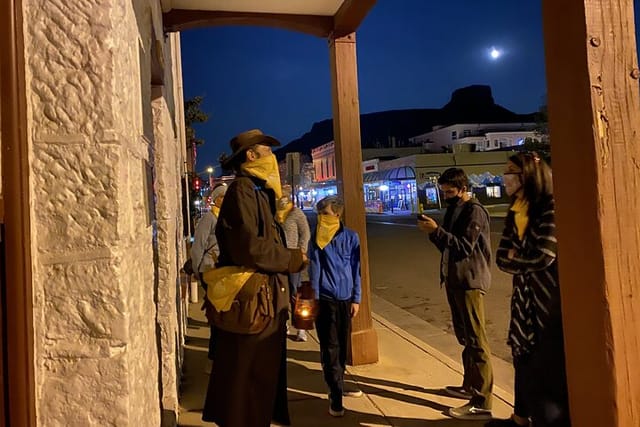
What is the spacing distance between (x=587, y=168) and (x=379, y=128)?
488ft

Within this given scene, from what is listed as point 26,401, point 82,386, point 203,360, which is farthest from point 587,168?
point 203,360

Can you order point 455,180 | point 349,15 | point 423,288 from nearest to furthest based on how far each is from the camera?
point 455,180, point 349,15, point 423,288

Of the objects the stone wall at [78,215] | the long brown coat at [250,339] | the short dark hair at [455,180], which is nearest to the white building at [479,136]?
the short dark hair at [455,180]

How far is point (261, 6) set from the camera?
17.5 ft

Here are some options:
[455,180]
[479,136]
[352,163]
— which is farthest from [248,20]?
[479,136]

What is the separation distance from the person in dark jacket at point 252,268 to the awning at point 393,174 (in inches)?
1391

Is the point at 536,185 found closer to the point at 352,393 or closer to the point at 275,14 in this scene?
the point at 352,393

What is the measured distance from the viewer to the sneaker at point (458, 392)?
14.4ft

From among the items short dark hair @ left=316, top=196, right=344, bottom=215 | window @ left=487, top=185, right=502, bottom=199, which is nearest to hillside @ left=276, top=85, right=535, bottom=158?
window @ left=487, top=185, right=502, bottom=199

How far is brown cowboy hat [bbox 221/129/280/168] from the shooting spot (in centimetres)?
312

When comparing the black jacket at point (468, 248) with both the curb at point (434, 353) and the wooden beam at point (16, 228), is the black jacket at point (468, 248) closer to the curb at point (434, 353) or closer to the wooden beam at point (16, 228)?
the curb at point (434, 353)

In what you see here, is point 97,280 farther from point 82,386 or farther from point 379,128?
point 379,128

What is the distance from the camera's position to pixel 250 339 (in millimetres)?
2979

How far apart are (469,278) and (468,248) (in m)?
0.24
